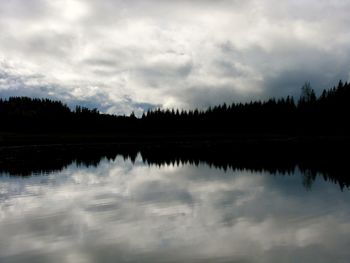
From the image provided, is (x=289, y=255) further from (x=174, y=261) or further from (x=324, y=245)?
(x=174, y=261)

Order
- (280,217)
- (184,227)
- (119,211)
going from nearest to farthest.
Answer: (184,227) → (280,217) → (119,211)

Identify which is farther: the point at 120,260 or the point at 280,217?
the point at 280,217

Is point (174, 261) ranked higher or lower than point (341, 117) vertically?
lower

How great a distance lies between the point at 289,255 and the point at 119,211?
1300cm

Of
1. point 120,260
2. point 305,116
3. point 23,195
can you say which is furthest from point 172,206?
point 305,116

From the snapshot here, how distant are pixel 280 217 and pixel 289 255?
22.9 feet

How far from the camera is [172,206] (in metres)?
27.0

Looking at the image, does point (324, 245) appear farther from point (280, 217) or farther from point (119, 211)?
point (119, 211)

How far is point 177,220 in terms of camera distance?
22766mm

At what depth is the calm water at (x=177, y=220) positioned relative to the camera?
662 inches

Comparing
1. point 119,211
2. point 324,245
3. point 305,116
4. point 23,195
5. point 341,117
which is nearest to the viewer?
point 324,245

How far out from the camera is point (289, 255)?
53.0ft

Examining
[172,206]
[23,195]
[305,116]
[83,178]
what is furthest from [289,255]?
[305,116]

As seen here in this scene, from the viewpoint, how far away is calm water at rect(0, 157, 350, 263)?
1681 centimetres
